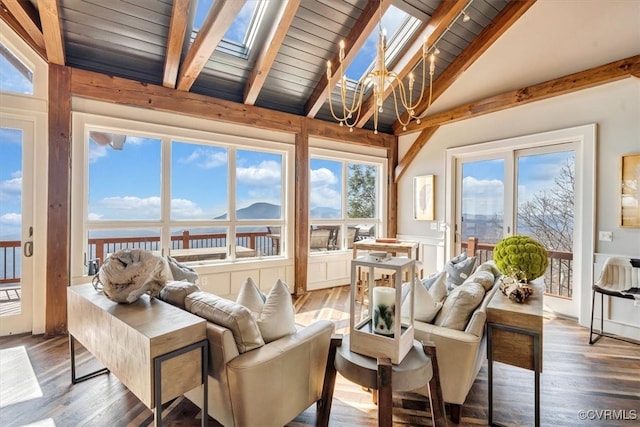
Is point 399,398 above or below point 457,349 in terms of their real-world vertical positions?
below

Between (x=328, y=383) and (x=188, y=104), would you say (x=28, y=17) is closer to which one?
(x=188, y=104)

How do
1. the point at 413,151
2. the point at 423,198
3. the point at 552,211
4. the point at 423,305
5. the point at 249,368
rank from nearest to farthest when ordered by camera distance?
the point at 249,368
the point at 423,305
the point at 552,211
the point at 423,198
the point at 413,151

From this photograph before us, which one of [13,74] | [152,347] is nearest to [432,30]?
[152,347]

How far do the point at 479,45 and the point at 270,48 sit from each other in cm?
301

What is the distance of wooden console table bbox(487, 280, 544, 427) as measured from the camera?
183 centimetres

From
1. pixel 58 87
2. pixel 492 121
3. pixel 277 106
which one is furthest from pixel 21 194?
pixel 492 121

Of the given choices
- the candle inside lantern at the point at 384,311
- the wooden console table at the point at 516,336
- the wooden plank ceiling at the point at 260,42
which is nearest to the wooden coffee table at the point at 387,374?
the candle inside lantern at the point at 384,311

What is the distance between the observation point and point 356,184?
5.78 meters

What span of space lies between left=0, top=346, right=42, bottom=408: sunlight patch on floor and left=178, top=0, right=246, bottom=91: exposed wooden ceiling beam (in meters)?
3.20

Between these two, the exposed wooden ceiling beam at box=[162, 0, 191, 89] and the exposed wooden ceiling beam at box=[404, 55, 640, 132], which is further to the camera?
the exposed wooden ceiling beam at box=[404, 55, 640, 132]

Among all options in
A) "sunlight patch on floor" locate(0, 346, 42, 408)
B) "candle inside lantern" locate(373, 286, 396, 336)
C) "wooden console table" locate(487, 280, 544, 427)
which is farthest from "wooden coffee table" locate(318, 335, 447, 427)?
"sunlight patch on floor" locate(0, 346, 42, 408)

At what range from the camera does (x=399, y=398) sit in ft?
7.45

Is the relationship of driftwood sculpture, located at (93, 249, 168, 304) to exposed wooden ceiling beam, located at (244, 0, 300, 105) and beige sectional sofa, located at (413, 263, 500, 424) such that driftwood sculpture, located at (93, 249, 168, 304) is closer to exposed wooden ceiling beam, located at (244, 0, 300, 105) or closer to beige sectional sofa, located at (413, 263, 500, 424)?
beige sectional sofa, located at (413, 263, 500, 424)

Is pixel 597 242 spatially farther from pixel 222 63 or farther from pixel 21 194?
pixel 21 194
